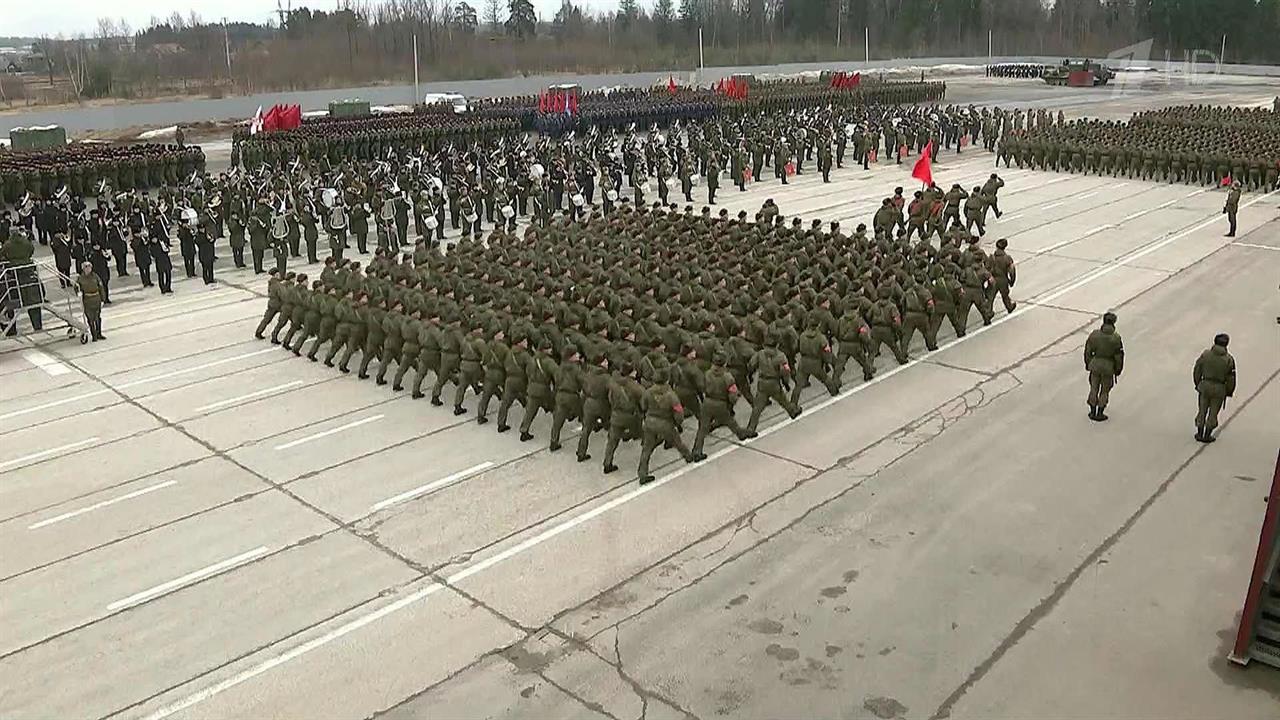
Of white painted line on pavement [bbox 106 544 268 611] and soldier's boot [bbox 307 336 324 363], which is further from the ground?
soldier's boot [bbox 307 336 324 363]

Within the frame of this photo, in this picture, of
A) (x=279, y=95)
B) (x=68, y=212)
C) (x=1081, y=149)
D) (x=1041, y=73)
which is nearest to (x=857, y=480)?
(x=68, y=212)

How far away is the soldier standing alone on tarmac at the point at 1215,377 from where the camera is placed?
34.0 feet

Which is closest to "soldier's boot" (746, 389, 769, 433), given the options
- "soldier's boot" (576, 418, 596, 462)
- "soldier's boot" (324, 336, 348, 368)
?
"soldier's boot" (576, 418, 596, 462)

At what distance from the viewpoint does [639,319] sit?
12.9 metres

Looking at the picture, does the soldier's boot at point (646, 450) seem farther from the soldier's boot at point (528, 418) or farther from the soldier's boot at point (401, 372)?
the soldier's boot at point (401, 372)

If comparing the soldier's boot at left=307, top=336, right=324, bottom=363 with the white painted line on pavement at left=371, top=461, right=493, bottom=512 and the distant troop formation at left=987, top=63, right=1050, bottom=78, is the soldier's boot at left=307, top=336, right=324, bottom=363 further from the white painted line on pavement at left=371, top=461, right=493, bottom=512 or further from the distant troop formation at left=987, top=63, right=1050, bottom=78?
the distant troop formation at left=987, top=63, right=1050, bottom=78

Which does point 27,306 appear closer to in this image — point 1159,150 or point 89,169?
point 89,169

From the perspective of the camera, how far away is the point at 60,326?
16469 millimetres

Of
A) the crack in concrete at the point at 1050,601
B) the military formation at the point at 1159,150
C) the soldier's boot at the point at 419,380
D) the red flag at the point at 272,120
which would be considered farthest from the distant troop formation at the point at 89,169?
the military formation at the point at 1159,150

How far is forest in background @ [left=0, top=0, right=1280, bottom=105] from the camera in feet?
241

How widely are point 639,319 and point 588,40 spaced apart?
96.5m

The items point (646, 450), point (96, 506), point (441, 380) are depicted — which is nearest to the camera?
point (96, 506)

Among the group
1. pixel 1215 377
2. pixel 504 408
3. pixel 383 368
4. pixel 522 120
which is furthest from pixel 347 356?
pixel 522 120

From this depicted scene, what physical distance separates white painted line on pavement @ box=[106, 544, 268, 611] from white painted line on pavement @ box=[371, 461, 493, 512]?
1.22 meters
